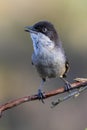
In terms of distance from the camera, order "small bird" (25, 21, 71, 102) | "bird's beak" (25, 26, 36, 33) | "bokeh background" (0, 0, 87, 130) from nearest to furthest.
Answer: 1. "bird's beak" (25, 26, 36, 33)
2. "small bird" (25, 21, 71, 102)
3. "bokeh background" (0, 0, 87, 130)

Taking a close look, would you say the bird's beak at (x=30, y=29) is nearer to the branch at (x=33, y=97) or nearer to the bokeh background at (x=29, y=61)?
the branch at (x=33, y=97)

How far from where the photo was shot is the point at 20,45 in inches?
453

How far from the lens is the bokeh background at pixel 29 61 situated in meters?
9.20

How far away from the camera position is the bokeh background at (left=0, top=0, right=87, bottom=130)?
30.2 feet

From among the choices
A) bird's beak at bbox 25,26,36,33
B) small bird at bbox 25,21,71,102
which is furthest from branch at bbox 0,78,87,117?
small bird at bbox 25,21,71,102

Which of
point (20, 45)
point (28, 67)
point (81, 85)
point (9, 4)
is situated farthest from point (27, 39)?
point (81, 85)

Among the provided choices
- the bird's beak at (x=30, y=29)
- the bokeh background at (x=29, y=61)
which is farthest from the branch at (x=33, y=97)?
the bokeh background at (x=29, y=61)

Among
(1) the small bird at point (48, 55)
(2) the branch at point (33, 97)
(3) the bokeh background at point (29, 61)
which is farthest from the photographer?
(3) the bokeh background at point (29, 61)

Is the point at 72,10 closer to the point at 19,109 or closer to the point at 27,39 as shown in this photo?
the point at 27,39

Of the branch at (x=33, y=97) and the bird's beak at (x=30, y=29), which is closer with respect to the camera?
the branch at (x=33, y=97)

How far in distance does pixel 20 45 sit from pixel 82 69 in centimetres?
165

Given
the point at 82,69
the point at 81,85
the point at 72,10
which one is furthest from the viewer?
A: the point at 72,10

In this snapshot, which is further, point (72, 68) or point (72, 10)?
point (72, 10)

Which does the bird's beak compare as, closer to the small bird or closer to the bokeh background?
the small bird
